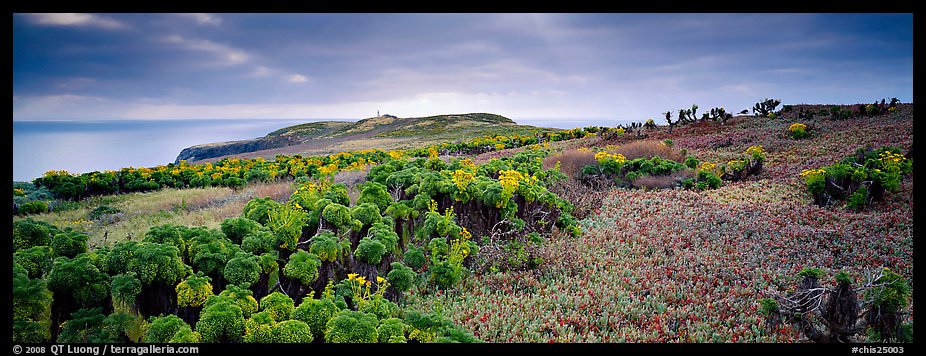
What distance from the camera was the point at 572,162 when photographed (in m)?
16.9

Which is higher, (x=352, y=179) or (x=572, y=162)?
(x=572, y=162)

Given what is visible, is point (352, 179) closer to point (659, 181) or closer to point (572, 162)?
point (572, 162)

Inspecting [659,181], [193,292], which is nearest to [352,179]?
[659,181]

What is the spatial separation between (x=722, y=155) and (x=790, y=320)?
1629 centimetres

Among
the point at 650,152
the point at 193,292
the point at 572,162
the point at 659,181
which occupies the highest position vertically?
the point at 650,152

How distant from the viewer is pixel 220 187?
1767 centimetres

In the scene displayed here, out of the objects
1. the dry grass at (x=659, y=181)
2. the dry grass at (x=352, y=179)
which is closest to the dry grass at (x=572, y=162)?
the dry grass at (x=659, y=181)

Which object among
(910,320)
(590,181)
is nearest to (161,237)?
(910,320)

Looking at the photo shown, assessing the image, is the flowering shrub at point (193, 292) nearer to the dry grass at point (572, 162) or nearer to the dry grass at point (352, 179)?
the dry grass at point (352, 179)

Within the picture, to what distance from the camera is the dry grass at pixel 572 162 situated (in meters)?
15.9

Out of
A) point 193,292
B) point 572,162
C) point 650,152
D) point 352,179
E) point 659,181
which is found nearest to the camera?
point 193,292

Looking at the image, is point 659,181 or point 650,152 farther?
point 650,152

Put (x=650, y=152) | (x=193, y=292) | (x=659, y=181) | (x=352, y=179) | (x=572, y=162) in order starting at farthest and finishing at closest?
(x=650, y=152)
(x=572, y=162)
(x=352, y=179)
(x=659, y=181)
(x=193, y=292)
